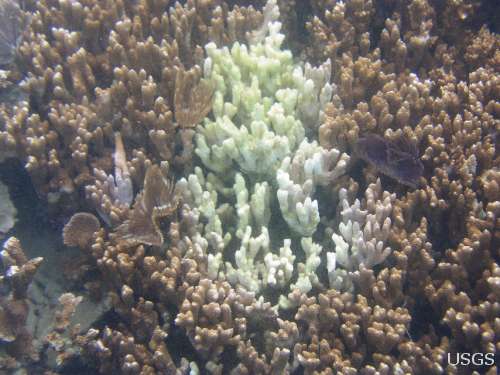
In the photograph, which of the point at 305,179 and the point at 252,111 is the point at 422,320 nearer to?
the point at 305,179

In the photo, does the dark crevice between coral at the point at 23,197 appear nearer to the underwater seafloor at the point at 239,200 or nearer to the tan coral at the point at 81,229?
the underwater seafloor at the point at 239,200

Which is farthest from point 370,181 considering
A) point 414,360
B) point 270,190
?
point 414,360

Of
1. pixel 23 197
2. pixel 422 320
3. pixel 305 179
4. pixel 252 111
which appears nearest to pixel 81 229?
pixel 23 197

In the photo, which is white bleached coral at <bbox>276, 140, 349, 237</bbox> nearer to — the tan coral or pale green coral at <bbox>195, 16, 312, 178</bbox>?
pale green coral at <bbox>195, 16, 312, 178</bbox>

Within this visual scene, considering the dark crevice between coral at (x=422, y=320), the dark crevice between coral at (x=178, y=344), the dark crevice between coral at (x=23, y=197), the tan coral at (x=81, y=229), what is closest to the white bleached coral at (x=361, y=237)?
the dark crevice between coral at (x=422, y=320)

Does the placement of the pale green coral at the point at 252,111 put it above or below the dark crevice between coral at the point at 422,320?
above

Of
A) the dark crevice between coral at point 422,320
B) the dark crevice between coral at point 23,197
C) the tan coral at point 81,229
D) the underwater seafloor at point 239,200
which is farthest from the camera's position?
the dark crevice between coral at point 23,197

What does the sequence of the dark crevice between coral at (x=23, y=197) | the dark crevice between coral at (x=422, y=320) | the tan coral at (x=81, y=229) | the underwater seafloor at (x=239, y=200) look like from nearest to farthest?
the underwater seafloor at (x=239, y=200) < the dark crevice between coral at (x=422, y=320) < the tan coral at (x=81, y=229) < the dark crevice between coral at (x=23, y=197)

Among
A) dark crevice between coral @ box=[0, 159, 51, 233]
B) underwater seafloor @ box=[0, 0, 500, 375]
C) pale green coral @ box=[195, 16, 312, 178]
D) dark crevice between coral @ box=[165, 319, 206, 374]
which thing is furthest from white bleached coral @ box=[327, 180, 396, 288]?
dark crevice between coral @ box=[0, 159, 51, 233]
